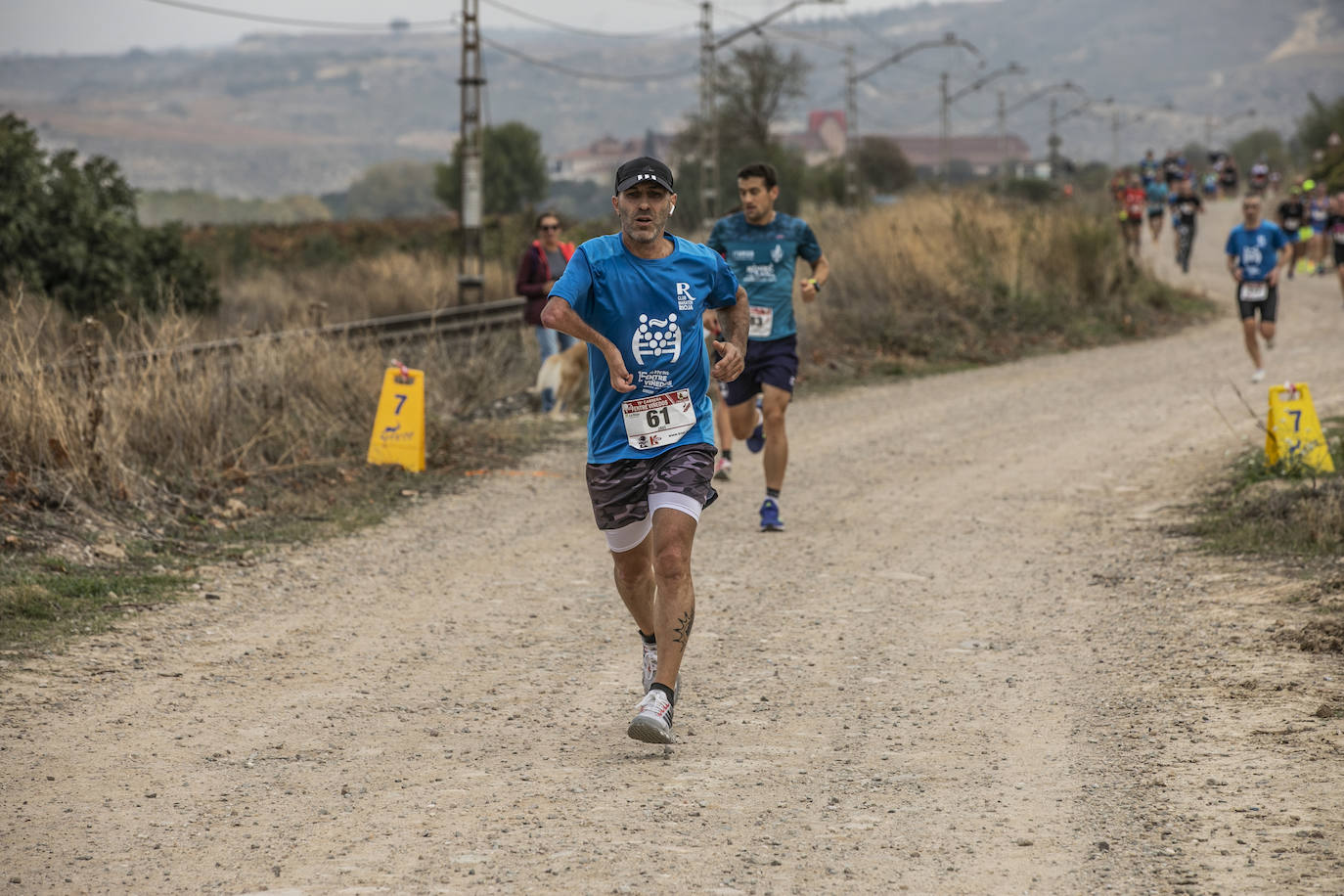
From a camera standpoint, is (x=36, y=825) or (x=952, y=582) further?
(x=952, y=582)

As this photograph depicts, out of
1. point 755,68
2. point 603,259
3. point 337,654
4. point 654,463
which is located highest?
point 755,68

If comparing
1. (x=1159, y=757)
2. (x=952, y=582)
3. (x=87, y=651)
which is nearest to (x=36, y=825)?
(x=87, y=651)

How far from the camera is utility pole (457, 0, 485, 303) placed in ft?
72.8

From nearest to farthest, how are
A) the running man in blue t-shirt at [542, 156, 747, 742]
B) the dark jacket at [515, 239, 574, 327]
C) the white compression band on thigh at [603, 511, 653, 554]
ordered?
1. the running man in blue t-shirt at [542, 156, 747, 742]
2. the white compression band on thigh at [603, 511, 653, 554]
3. the dark jacket at [515, 239, 574, 327]

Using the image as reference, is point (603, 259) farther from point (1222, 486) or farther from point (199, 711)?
point (1222, 486)

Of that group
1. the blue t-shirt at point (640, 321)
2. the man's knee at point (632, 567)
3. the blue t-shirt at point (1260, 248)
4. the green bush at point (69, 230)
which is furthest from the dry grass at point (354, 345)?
the blue t-shirt at point (640, 321)

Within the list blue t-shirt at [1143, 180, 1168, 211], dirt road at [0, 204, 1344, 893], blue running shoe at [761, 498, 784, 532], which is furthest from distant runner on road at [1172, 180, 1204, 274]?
blue running shoe at [761, 498, 784, 532]

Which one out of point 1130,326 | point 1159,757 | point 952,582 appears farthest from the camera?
point 1130,326

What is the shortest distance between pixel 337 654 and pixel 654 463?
2.10 m

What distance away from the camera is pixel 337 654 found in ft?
21.4

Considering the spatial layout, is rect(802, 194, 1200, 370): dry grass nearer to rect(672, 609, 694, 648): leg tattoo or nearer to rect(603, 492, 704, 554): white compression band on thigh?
rect(603, 492, 704, 554): white compression band on thigh

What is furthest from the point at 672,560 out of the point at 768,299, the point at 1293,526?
the point at 1293,526

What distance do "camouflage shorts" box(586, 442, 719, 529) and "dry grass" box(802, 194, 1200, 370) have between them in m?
12.9

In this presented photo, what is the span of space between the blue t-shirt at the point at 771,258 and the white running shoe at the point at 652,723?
4.40 metres
